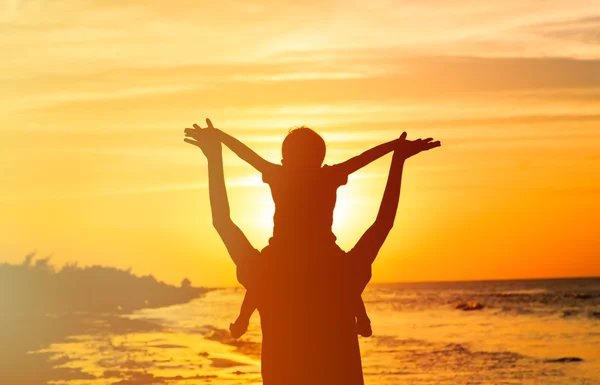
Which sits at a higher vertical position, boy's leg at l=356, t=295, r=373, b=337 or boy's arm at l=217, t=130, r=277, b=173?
boy's arm at l=217, t=130, r=277, b=173

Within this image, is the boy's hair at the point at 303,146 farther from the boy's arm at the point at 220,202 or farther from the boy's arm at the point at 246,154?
the boy's arm at the point at 220,202

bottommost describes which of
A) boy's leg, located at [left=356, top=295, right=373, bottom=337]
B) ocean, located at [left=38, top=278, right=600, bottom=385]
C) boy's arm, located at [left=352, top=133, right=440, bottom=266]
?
ocean, located at [left=38, top=278, right=600, bottom=385]

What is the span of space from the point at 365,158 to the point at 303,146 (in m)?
0.30

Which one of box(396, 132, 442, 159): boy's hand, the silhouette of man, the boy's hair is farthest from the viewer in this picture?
box(396, 132, 442, 159): boy's hand

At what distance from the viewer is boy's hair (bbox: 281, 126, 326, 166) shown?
4.38m

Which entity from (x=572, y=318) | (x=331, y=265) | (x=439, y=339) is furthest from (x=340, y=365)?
(x=572, y=318)

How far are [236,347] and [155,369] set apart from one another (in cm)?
1047

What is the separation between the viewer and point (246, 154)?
443 centimetres

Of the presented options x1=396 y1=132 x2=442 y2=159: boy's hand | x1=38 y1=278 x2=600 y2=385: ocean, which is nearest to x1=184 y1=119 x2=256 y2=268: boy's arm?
x1=396 y1=132 x2=442 y2=159: boy's hand

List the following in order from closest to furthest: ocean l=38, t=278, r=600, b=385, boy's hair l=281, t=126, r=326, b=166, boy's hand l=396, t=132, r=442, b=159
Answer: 1. boy's hair l=281, t=126, r=326, b=166
2. boy's hand l=396, t=132, r=442, b=159
3. ocean l=38, t=278, r=600, b=385

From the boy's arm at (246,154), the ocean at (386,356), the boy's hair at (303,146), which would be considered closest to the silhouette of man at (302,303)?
the boy's arm at (246,154)

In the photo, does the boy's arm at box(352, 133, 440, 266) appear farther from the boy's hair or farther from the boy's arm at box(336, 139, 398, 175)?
the boy's hair

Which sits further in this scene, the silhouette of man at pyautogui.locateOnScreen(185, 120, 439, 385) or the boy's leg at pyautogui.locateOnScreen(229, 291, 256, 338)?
the boy's leg at pyautogui.locateOnScreen(229, 291, 256, 338)

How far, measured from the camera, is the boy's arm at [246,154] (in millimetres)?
4387
